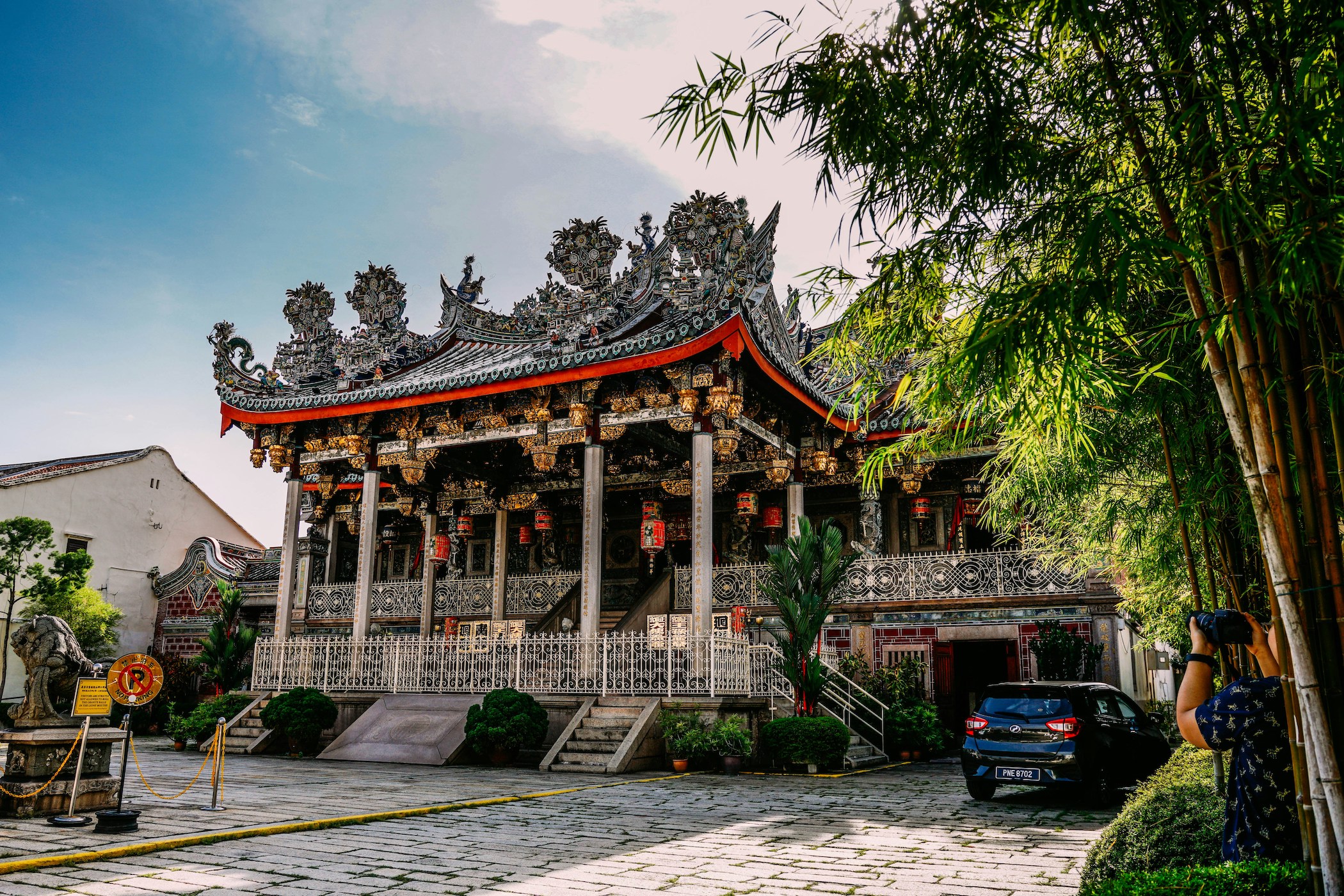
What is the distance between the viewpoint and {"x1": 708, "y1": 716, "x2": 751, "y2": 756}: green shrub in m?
12.3

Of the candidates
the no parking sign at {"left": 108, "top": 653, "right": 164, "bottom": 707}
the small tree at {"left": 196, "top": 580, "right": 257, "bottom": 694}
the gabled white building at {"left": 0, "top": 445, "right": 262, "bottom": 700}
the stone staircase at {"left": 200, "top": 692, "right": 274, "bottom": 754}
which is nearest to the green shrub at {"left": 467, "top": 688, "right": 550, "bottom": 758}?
the stone staircase at {"left": 200, "top": 692, "right": 274, "bottom": 754}

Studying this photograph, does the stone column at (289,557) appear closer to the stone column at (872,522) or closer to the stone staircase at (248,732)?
the stone staircase at (248,732)

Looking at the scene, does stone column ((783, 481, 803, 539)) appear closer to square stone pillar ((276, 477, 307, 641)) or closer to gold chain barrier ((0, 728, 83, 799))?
square stone pillar ((276, 477, 307, 641))

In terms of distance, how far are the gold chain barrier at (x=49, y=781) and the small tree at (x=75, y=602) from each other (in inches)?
577

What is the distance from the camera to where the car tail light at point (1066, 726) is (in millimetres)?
9078

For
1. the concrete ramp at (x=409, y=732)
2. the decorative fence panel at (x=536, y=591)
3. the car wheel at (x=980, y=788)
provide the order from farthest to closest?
the decorative fence panel at (x=536, y=591) → the concrete ramp at (x=409, y=732) → the car wheel at (x=980, y=788)

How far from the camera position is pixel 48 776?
812 centimetres

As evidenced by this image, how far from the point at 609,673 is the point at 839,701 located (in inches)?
135

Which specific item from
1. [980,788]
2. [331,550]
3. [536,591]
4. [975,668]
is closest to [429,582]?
[536,591]

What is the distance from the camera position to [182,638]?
25.0m

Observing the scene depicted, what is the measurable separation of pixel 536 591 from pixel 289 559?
5.16m

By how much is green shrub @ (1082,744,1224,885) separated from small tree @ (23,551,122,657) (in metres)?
21.7

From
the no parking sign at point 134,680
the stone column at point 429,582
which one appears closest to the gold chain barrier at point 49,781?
the no parking sign at point 134,680

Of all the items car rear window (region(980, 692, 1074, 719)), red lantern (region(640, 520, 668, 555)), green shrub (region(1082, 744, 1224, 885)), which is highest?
red lantern (region(640, 520, 668, 555))
